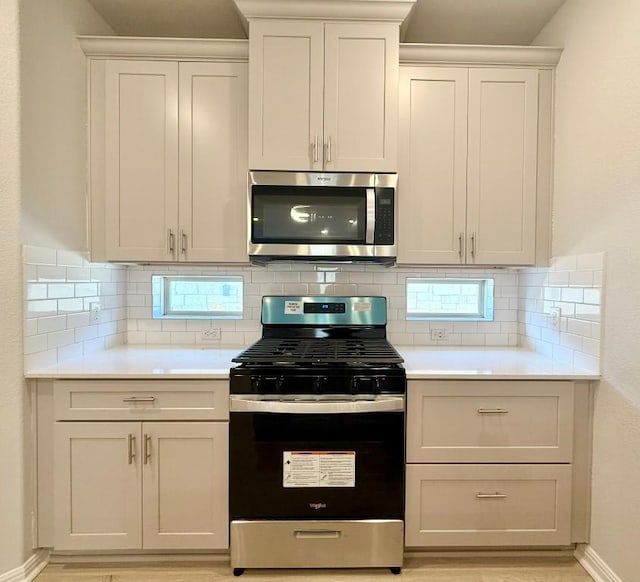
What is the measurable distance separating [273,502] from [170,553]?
0.57 m

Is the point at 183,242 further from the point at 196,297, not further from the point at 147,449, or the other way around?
the point at 147,449

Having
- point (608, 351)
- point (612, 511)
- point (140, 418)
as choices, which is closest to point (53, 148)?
point (140, 418)

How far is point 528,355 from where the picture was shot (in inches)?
89.8

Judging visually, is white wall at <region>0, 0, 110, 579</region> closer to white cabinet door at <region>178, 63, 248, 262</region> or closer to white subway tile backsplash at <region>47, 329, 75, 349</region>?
white subway tile backsplash at <region>47, 329, 75, 349</region>

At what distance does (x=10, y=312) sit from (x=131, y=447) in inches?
30.0

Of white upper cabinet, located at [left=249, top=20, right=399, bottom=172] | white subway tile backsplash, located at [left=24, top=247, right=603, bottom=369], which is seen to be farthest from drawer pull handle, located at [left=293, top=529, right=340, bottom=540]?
white upper cabinet, located at [left=249, top=20, right=399, bottom=172]

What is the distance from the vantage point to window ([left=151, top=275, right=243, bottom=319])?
101 inches

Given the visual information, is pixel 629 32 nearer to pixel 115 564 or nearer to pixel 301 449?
pixel 301 449

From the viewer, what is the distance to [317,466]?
1.80m

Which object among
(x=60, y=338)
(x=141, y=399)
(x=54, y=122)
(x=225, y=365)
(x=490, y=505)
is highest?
(x=54, y=122)

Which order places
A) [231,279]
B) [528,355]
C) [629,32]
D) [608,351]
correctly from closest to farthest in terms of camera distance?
[629,32], [608,351], [528,355], [231,279]

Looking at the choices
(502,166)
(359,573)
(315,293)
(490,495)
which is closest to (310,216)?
(315,293)

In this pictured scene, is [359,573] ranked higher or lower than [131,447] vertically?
lower

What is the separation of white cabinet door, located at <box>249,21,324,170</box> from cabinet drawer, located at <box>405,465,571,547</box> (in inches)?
63.3
